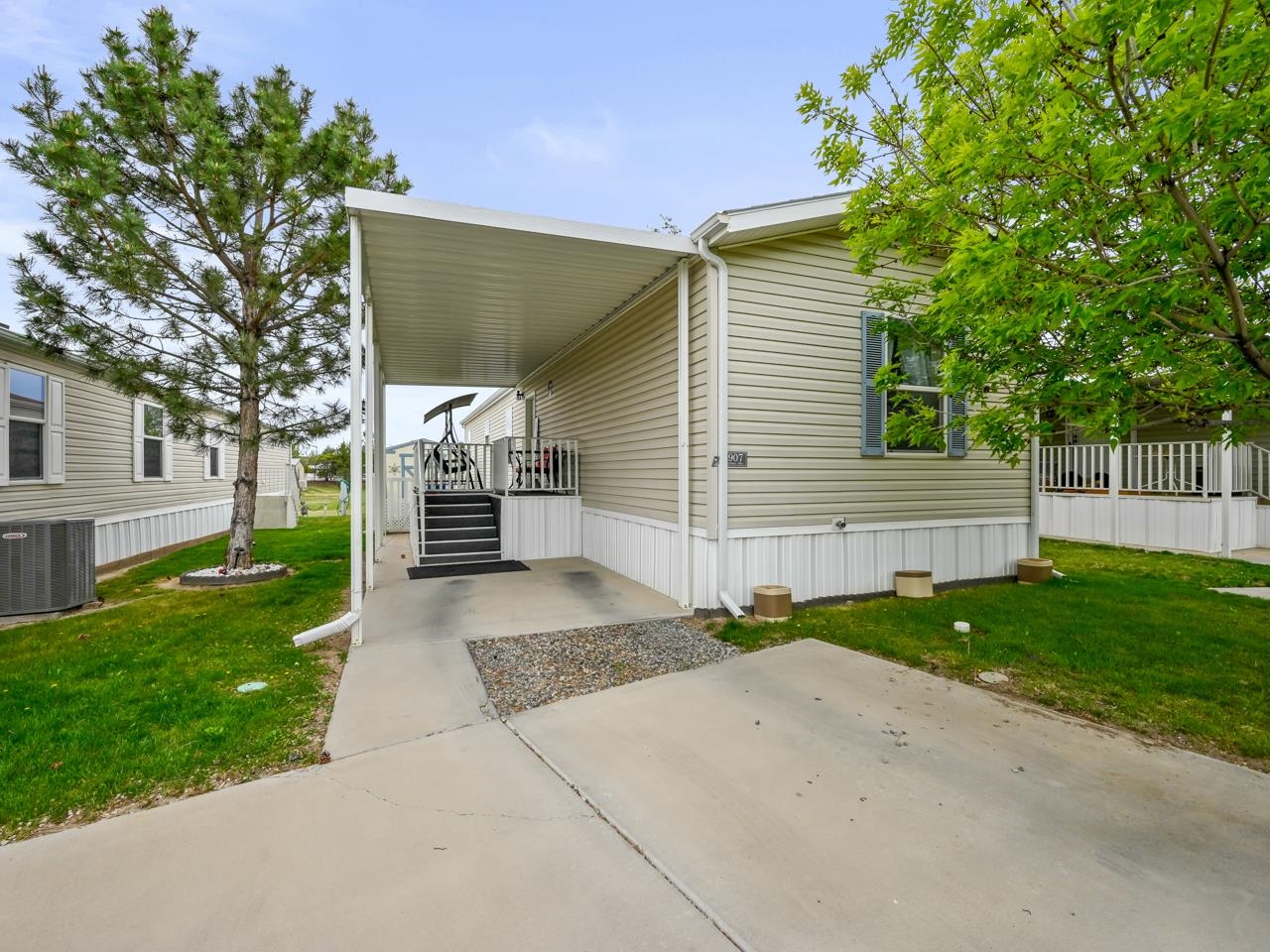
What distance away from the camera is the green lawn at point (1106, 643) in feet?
10.8

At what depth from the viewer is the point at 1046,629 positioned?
4973mm

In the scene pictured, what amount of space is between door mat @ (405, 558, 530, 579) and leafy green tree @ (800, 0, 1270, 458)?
19.1 ft

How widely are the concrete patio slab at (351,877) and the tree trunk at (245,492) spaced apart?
6358 millimetres

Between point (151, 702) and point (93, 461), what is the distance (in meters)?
7.07

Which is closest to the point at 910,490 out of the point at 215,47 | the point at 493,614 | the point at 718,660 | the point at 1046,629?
the point at 1046,629

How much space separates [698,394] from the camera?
5566mm

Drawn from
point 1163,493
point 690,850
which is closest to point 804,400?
point 690,850

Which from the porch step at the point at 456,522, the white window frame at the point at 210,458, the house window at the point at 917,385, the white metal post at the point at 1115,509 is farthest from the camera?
the white window frame at the point at 210,458

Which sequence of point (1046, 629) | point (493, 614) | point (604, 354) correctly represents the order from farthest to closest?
point (604, 354) → point (493, 614) → point (1046, 629)

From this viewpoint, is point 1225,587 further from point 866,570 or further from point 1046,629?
point 866,570

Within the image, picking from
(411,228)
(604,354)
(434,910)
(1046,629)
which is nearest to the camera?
(434,910)

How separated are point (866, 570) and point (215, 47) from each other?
383 inches

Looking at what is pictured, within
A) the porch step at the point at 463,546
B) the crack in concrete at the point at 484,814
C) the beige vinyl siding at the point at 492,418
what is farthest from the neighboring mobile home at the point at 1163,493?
the beige vinyl siding at the point at 492,418

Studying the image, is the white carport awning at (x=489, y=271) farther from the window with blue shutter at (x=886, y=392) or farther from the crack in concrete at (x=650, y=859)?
the crack in concrete at (x=650, y=859)
